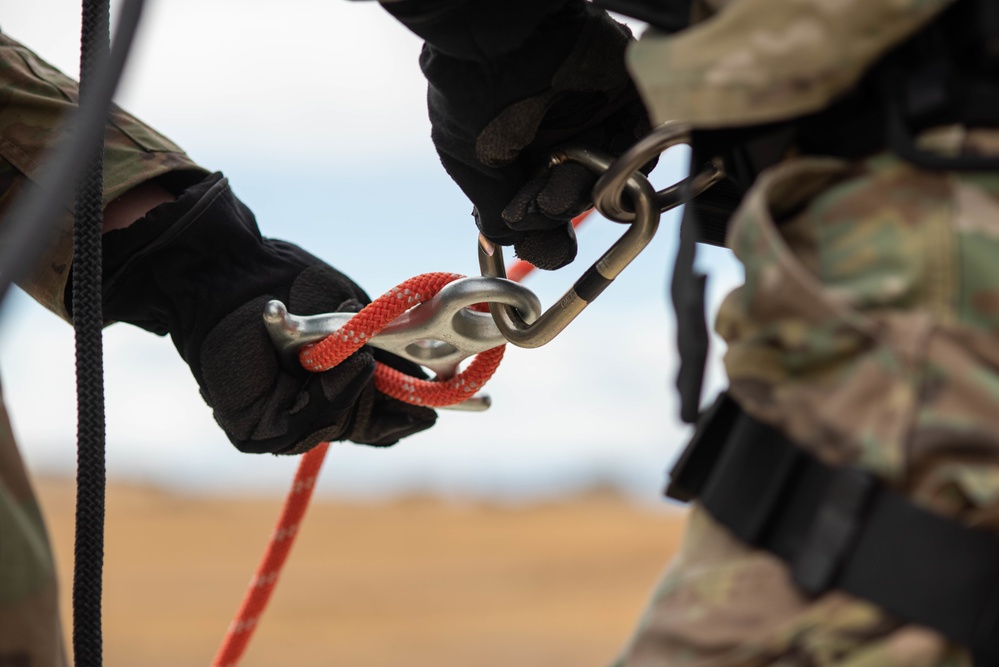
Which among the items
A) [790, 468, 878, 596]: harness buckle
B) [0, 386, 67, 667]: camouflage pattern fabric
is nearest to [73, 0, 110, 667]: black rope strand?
[0, 386, 67, 667]: camouflage pattern fabric

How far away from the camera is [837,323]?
74 centimetres

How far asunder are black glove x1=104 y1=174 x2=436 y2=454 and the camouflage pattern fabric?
28 cm

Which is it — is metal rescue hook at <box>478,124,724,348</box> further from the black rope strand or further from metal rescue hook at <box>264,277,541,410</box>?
the black rope strand

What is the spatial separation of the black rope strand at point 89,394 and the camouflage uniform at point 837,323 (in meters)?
0.59

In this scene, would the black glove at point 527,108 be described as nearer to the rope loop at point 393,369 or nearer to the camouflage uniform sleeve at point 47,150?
the rope loop at point 393,369

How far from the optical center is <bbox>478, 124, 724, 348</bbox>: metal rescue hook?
1.02m

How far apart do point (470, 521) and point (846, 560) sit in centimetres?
1119

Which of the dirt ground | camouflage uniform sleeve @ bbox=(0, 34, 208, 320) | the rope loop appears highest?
camouflage uniform sleeve @ bbox=(0, 34, 208, 320)

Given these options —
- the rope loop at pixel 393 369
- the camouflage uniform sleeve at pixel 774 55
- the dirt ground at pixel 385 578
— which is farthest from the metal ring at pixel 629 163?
the dirt ground at pixel 385 578

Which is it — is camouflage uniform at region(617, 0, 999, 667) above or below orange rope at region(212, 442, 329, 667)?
above

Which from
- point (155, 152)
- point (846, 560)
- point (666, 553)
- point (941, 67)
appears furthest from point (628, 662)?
point (666, 553)

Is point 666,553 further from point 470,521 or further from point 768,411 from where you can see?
point 768,411

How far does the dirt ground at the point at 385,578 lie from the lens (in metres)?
7.39

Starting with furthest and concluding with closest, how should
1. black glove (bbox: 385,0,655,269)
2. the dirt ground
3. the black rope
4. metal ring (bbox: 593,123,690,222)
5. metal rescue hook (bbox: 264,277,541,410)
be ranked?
1. the dirt ground
2. metal rescue hook (bbox: 264,277,541,410)
3. black glove (bbox: 385,0,655,269)
4. metal ring (bbox: 593,123,690,222)
5. the black rope
